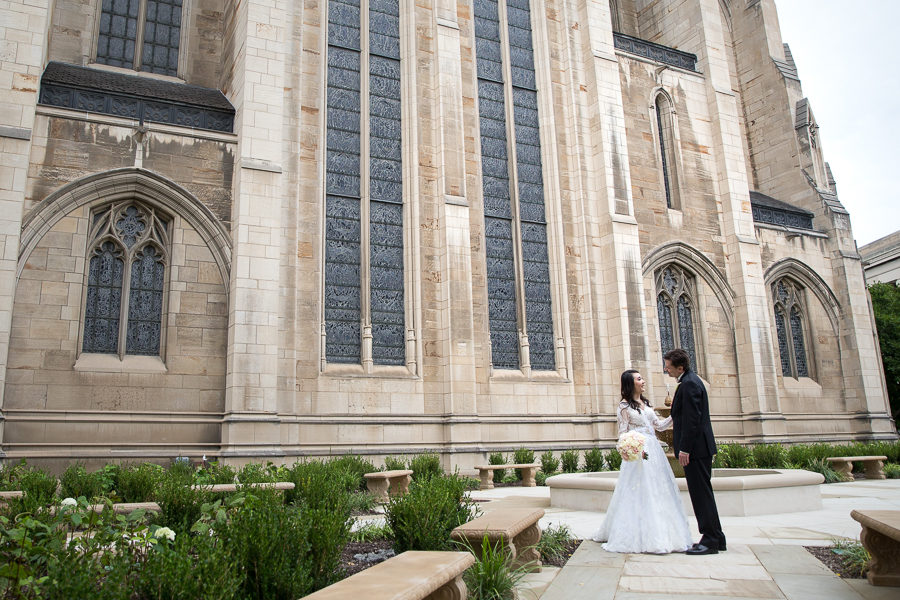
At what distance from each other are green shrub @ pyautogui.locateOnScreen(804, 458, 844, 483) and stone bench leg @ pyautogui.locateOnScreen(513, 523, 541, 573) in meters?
11.0

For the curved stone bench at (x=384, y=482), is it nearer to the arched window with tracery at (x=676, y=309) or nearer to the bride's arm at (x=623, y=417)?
the bride's arm at (x=623, y=417)

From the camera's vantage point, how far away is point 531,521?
604cm

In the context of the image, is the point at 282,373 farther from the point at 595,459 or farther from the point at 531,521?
the point at 531,521

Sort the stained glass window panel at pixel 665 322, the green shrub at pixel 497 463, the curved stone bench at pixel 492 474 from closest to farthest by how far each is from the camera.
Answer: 1. the curved stone bench at pixel 492 474
2. the green shrub at pixel 497 463
3. the stained glass window panel at pixel 665 322

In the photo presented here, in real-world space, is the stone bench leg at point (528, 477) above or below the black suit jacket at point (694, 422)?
below

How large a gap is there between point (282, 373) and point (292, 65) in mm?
7233

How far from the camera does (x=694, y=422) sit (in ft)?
21.5

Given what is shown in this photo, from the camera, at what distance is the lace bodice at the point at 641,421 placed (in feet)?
23.4

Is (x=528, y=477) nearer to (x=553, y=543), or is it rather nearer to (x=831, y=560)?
(x=553, y=543)

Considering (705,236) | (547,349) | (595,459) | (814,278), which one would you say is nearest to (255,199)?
(547,349)

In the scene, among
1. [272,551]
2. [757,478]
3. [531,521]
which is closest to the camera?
[272,551]

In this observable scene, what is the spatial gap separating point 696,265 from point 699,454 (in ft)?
51.0

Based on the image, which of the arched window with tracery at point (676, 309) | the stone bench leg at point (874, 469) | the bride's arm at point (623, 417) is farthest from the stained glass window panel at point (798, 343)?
the bride's arm at point (623, 417)

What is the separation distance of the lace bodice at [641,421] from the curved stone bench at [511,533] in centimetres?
140
